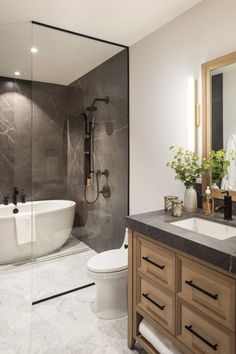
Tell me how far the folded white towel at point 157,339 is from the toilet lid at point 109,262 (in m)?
0.51

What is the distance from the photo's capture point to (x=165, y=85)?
238 cm

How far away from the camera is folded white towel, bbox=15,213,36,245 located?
3.05m

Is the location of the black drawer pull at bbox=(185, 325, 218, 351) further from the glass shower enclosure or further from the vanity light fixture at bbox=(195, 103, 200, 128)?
the glass shower enclosure

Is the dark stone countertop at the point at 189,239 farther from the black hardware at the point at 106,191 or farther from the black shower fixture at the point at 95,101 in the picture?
the black shower fixture at the point at 95,101

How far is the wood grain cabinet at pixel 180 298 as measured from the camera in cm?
119

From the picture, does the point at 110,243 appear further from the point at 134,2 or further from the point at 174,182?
the point at 134,2

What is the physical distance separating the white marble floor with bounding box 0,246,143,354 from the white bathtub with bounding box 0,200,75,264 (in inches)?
8.5

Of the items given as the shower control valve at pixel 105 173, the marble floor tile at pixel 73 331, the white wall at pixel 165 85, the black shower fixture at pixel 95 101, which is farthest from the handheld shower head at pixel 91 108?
the marble floor tile at pixel 73 331

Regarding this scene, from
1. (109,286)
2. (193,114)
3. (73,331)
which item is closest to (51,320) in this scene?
(73,331)

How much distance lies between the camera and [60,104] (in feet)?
11.7

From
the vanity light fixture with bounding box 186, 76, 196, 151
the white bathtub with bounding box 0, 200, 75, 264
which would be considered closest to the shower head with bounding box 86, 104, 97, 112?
the white bathtub with bounding box 0, 200, 75, 264

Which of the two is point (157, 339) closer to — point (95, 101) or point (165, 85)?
point (165, 85)

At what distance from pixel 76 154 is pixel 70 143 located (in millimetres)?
178

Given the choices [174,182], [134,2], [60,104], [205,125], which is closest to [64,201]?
[60,104]
